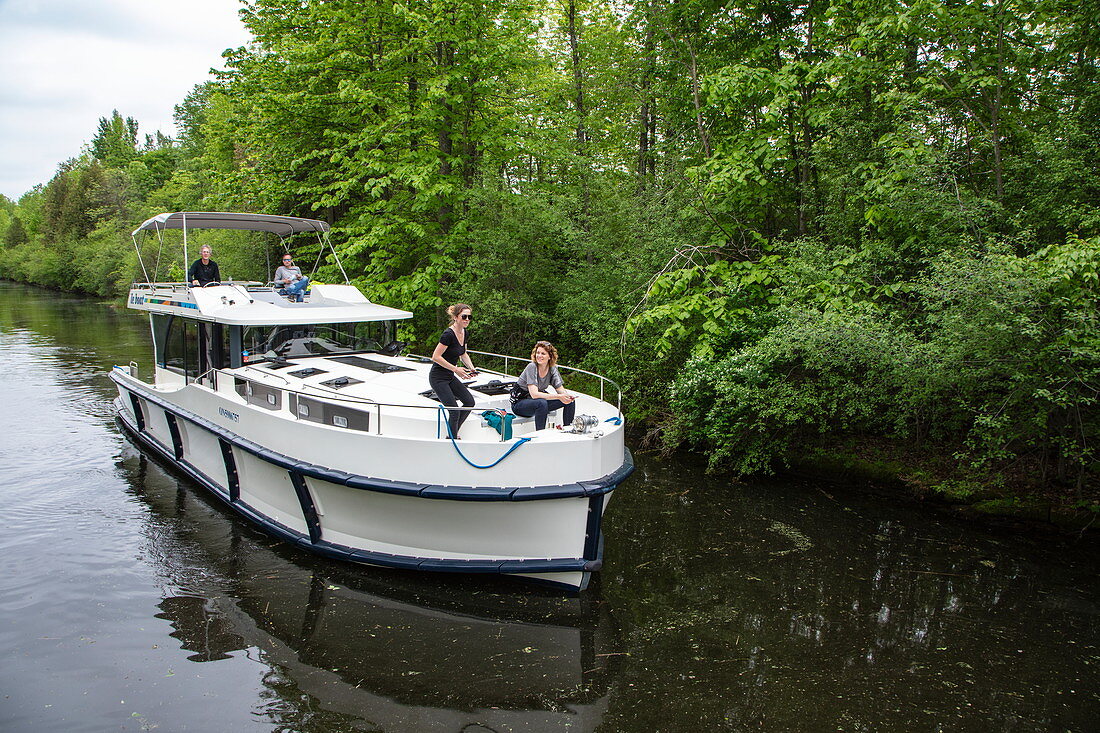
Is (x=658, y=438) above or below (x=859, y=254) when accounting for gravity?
below

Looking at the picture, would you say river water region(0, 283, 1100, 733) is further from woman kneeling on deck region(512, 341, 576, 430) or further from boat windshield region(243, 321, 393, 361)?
boat windshield region(243, 321, 393, 361)

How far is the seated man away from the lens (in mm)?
10711

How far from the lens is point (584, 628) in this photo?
Answer: 6598mm

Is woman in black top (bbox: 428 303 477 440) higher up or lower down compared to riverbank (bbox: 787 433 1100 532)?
higher up

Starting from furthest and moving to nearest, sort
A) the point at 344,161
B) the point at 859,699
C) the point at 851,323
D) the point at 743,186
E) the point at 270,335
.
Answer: the point at 344,161
the point at 743,186
the point at 270,335
the point at 851,323
the point at 859,699

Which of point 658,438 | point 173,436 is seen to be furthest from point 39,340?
point 658,438

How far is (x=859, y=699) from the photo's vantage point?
5520 mm

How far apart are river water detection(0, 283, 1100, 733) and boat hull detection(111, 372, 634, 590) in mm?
339

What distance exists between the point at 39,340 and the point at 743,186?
27816 millimetres

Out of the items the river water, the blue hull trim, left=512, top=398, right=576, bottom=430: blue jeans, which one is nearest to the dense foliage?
the river water

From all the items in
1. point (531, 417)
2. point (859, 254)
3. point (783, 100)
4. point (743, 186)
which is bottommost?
point (531, 417)

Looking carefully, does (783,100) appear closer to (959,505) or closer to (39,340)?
(959,505)

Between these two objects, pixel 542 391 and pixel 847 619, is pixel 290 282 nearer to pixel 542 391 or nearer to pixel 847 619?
pixel 542 391

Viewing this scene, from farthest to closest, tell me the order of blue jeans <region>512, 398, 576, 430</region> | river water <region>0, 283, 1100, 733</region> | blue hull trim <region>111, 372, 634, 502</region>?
blue jeans <region>512, 398, 576, 430</region>
blue hull trim <region>111, 372, 634, 502</region>
river water <region>0, 283, 1100, 733</region>
